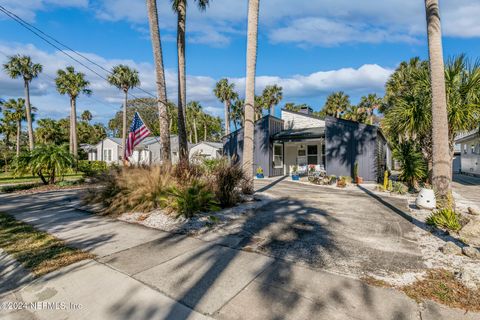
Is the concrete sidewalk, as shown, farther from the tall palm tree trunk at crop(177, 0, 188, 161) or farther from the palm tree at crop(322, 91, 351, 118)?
the palm tree at crop(322, 91, 351, 118)

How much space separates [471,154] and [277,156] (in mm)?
15417

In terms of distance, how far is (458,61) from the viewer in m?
9.29

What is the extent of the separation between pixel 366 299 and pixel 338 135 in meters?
12.8

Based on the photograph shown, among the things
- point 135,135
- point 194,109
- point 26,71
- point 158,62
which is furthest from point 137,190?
point 194,109

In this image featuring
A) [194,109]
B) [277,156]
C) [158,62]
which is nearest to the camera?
[158,62]

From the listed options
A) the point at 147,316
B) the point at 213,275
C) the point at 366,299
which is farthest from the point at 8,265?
the point at 366,299

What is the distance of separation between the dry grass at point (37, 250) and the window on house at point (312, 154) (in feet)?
51.8

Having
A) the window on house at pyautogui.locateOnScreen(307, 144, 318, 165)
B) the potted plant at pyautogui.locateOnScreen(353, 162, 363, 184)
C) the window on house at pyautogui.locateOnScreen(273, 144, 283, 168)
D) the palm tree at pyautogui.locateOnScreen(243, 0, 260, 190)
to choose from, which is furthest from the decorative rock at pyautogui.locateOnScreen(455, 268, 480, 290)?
the window on house at pyautogui.locateOnScreen(307, 144, 318, 165)

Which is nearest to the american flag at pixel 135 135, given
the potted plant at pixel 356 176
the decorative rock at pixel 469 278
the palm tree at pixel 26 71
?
the decorative rock at pixel 469 278

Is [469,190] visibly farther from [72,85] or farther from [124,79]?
[72,85]

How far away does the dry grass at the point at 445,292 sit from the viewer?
8.70ft

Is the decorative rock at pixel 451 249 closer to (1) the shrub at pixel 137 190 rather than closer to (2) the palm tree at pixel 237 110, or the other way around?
(1) the shrub at pixel 137 190

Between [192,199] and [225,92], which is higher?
[225,92]

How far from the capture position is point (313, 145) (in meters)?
17.8
